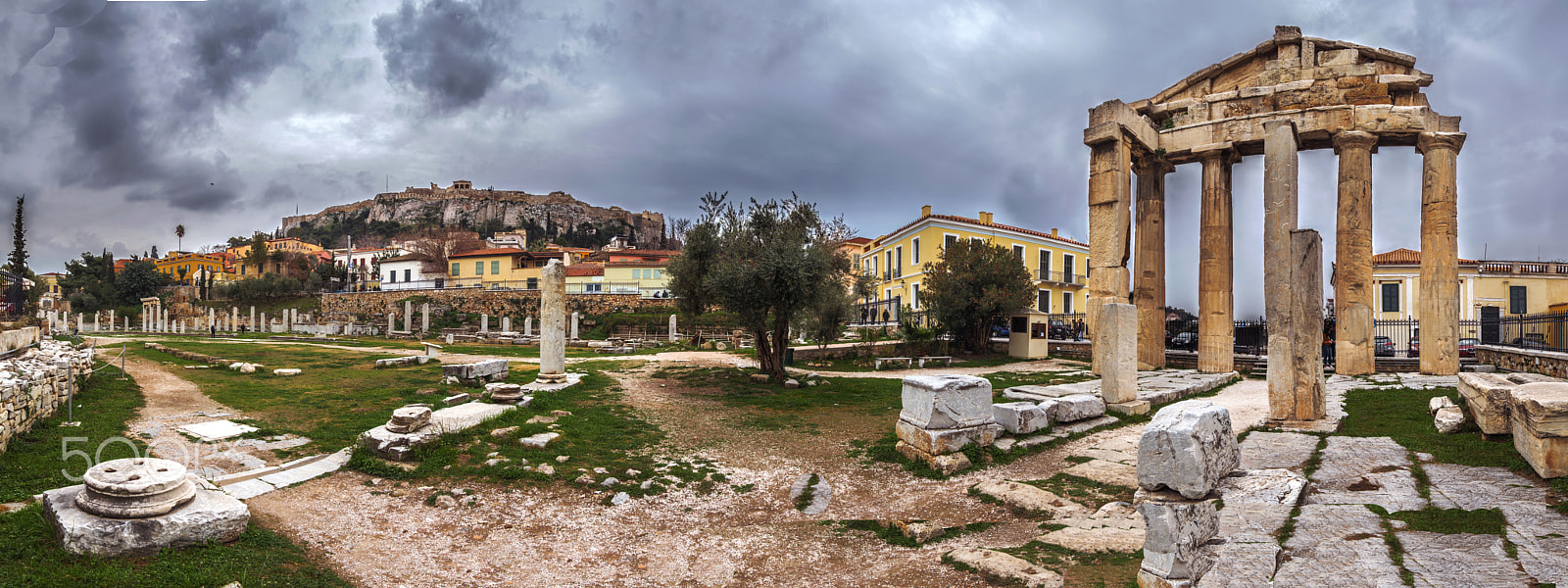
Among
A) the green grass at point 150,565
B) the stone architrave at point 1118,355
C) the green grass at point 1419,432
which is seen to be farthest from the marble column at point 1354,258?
the green grass at point 150,565

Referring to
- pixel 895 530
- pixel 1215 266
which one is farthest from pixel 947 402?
pixel 1215 266

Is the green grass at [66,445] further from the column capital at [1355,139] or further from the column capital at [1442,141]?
the column capital at [1442,141]

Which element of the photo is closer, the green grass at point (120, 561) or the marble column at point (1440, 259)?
the green grass at point (120, 561)

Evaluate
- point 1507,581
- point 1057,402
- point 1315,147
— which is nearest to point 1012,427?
point 1057,402

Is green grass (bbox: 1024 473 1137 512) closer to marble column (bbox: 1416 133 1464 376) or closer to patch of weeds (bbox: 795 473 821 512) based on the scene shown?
patch of weeds (bbox: 795 473 821 512)

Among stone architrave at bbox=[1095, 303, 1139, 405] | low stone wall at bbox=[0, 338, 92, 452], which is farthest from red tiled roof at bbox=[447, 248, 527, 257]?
stone architrave at bbox=[1095, 303, 1139, 405]

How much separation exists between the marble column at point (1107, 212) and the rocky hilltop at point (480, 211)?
11767cm

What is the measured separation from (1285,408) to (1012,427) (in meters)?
3.88

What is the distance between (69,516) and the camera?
15.6ft

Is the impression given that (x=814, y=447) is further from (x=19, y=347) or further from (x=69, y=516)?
(x=19, y=347)

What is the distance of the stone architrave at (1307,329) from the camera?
9.53 metres

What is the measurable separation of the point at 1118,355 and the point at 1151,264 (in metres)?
9.61

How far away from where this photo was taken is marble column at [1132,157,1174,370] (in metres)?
19.3

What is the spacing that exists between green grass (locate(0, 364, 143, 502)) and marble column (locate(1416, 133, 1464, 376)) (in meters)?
24.3
